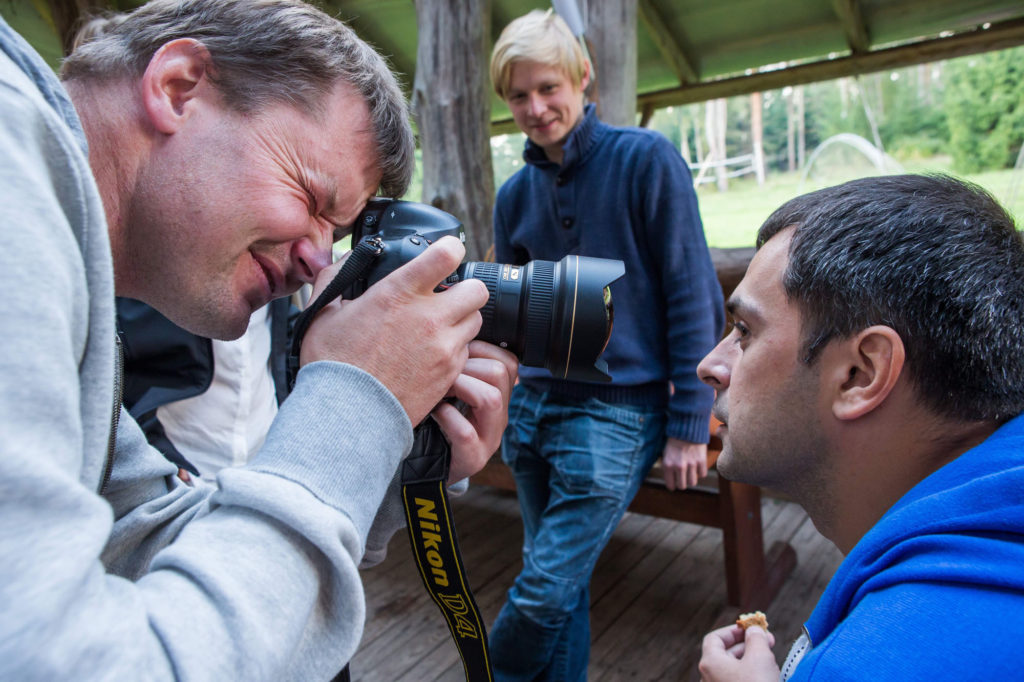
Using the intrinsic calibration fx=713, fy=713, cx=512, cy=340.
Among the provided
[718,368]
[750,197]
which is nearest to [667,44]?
[718,368]

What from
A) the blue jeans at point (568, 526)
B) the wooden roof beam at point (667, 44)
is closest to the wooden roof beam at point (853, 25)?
the wooden roof beam at point (667, 44)

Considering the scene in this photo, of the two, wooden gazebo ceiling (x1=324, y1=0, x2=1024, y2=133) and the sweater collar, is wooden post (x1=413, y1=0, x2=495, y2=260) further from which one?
the sweater collar

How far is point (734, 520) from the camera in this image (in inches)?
102

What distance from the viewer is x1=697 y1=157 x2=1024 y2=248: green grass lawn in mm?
11391

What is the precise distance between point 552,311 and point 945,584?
2.08 ft

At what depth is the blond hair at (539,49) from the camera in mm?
2152

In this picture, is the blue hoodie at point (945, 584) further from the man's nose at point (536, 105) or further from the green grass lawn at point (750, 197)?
the green grass lawn at point (750, 197)

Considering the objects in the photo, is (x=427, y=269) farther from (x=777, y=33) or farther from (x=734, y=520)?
(x=777, y=33)

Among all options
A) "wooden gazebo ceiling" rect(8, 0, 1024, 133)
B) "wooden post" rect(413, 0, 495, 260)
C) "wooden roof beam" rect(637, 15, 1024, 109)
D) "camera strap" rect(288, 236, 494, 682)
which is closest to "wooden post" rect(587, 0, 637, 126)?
"wooden post" rect(413, 0, 495, 260)

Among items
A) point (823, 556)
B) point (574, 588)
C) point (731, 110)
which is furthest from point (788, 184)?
point (574, 588)

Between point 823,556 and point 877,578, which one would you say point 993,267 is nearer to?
point 877,578

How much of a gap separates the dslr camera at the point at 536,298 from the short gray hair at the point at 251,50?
13cm

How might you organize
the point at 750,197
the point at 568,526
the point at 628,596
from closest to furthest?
1. the point at 568,526
2. the point at 628,596
3. the point at 750,197

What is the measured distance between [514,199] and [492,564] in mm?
1727
